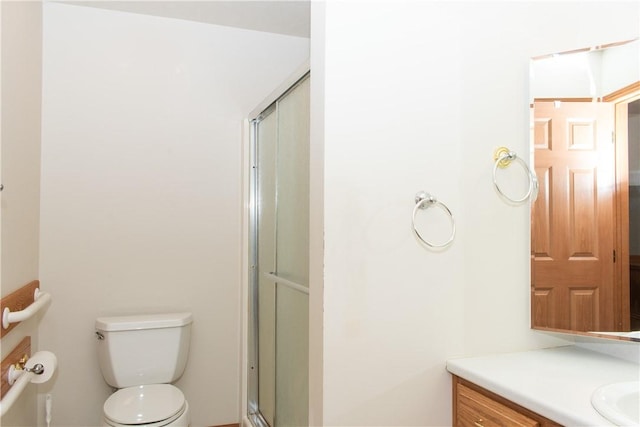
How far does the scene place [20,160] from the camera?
1926mm

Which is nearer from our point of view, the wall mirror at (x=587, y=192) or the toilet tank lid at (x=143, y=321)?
the wall mirror at (x=587, y=192)

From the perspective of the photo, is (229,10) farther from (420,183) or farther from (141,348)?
(141,348)

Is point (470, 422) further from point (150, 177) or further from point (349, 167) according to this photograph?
point (150, 177)

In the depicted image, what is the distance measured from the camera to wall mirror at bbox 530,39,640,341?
1.39 m

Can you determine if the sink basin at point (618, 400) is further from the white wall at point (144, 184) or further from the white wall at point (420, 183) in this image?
the white wall at point (144, 184)

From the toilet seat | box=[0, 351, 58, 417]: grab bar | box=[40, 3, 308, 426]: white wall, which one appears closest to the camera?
box=[0, 351, 58, 417]: grab bar

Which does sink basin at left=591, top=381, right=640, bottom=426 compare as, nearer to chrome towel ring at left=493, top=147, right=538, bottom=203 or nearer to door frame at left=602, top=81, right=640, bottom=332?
door frame at left=602, top=81, right=640, bottom=332

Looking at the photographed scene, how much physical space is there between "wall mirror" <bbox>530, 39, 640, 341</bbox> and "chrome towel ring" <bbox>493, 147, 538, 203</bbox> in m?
0.02

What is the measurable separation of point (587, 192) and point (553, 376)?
599mm

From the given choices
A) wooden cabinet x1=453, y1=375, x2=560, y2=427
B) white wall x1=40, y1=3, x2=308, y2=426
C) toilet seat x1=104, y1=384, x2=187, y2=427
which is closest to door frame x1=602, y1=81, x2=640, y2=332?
wooden cabinet x1=453, y1=375, x2=560, y2=427

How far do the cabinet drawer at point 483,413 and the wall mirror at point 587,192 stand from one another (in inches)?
14.5

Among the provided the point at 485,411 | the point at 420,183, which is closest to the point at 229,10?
the point at 420,183

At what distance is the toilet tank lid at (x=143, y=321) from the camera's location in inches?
88.0

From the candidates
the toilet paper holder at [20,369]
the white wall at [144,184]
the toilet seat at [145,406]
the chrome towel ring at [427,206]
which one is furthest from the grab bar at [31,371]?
the chrome towel ring at [427,206]
